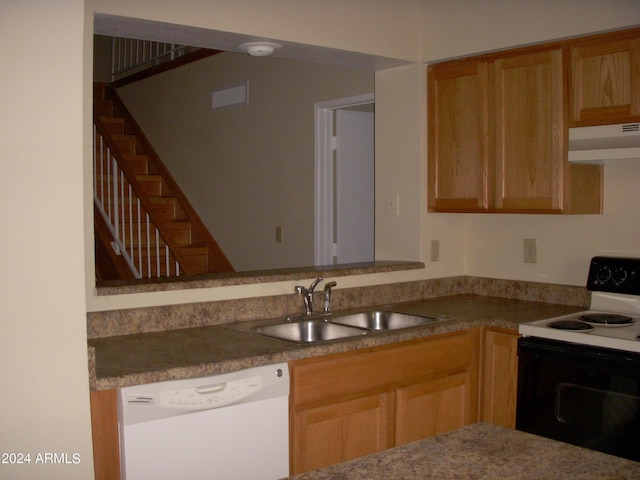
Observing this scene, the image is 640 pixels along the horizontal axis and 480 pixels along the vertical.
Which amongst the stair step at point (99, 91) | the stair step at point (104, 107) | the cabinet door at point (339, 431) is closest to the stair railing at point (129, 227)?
the stair step at point (104, 107)

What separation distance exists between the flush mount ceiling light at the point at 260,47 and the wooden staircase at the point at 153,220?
257 cm

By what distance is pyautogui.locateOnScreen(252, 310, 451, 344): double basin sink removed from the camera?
118 inches

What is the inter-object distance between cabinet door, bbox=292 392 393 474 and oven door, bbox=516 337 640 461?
2.09 ft

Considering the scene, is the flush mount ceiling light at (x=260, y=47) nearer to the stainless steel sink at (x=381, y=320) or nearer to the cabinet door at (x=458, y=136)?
the cabinet door at (x=458, y=136)

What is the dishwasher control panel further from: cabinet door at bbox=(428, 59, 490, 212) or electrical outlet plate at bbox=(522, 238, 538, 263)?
electrical outlet plate at bbox=(522, 238, 538, 263)

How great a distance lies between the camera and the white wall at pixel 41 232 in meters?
1.43

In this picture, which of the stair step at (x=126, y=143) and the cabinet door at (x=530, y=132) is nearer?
the cabinet door at (x=530, y=132)

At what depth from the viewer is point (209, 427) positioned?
223 cm

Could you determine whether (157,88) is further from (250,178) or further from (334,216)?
(334,216)

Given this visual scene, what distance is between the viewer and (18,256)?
1.45 meters

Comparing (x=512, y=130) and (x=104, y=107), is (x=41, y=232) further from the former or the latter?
(x=104, y=107)

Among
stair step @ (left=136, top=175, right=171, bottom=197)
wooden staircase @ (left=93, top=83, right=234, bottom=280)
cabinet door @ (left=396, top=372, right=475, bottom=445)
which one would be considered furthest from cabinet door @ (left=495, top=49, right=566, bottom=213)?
stair step @ (left=136, top=175, right=171, bottom=197)

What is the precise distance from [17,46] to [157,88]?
5.49m

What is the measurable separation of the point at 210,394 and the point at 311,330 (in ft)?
2.95
